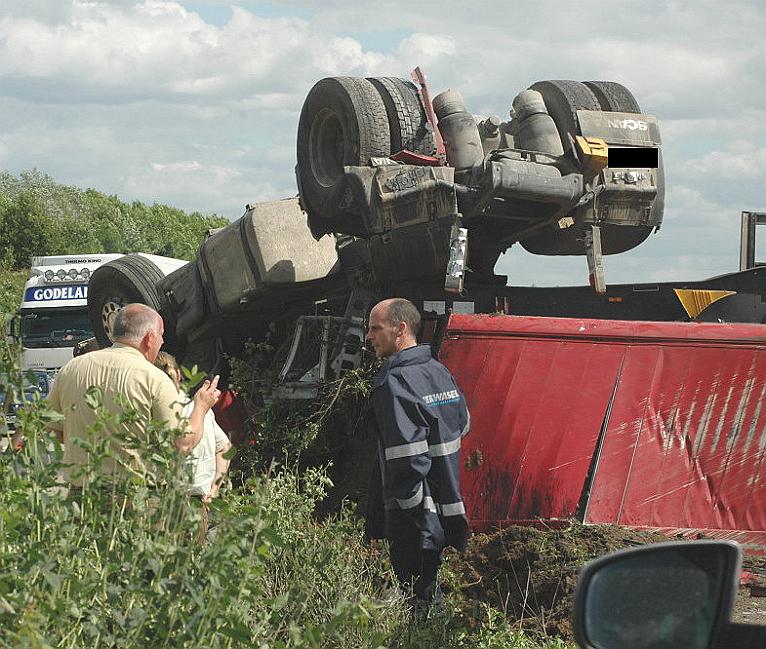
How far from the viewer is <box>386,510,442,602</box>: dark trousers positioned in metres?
5.38

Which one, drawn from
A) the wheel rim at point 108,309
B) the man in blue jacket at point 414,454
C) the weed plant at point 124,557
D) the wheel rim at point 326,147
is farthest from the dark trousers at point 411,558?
the wheel rim at point 108,309

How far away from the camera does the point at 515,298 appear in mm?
8789

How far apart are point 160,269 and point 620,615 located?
872 cm

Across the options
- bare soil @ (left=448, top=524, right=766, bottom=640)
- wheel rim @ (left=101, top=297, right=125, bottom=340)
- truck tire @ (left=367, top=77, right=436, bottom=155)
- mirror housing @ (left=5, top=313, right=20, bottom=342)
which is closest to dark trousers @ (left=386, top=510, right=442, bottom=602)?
bare soil @ (left=448, top=524, right=766, bottom=640)

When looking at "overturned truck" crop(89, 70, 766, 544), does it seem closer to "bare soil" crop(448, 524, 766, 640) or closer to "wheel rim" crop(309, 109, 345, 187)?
"wheel rim" crop(309, 109, 345, 187)

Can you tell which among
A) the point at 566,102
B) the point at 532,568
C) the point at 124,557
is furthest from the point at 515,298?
the point at 124,557

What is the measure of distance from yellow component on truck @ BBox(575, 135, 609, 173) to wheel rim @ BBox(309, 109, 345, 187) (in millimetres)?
1584

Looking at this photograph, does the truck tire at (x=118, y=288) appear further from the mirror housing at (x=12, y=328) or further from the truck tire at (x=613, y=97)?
the mirror housing at (x=12, y=328)

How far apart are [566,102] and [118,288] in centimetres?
425

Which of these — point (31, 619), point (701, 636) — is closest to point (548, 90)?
point (31, 619)

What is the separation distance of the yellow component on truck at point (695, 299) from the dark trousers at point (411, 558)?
12.1 ft

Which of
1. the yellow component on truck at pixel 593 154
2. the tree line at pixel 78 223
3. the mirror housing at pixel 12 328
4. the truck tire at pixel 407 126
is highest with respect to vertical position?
the truck tire at pixel 407 126

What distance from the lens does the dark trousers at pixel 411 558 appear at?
538 cm

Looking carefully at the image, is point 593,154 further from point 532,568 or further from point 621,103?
point 532,568
